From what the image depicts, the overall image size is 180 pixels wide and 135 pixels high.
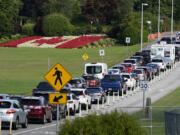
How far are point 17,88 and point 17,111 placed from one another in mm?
26653

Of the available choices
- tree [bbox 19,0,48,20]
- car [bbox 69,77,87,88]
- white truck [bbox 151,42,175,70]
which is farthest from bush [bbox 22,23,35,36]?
car [bbox 69,77,87,88]

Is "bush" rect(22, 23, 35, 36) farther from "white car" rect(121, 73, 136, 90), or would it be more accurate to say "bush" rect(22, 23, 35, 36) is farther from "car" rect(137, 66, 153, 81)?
"white car" rect(121, 73, 136, 90)

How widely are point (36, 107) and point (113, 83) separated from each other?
19670 mm

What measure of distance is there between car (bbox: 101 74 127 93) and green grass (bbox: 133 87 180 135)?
169 inches

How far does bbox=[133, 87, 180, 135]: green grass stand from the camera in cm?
2773

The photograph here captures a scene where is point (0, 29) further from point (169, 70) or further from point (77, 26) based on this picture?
point (169, 70)

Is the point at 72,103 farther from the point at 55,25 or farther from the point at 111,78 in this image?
the point at 55,25

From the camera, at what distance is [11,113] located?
1152 inches

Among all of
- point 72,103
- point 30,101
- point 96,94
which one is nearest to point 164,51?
point 96,94

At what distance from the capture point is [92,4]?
143 metres

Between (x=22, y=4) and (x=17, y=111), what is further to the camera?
(x=22, y=4)

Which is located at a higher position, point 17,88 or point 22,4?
point 22,4

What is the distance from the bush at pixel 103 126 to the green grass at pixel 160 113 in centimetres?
763

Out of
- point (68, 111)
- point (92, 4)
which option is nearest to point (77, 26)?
point (92, 4)
